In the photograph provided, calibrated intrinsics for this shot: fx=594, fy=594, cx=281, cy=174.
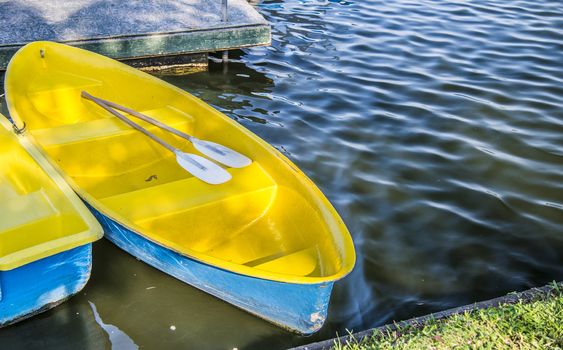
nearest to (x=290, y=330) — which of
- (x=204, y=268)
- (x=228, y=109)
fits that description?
(x=204, y=268)

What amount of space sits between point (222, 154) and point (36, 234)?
141 centimetres

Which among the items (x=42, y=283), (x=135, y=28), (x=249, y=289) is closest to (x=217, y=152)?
(x=249, y=289)

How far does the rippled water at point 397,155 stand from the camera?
394cm

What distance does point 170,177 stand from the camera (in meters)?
4.82

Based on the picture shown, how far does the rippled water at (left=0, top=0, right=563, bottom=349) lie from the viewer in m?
3.94

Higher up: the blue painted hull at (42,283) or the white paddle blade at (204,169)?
the white paddle blade at (204,169)

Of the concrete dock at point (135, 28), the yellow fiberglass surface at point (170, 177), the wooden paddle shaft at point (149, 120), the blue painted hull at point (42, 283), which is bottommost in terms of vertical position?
the blue painted hull at point (42, 283)

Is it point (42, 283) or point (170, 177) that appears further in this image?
point (170, 177)

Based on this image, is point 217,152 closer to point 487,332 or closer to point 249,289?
point 249,289

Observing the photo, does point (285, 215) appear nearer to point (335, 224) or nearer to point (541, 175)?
point (335, 224)

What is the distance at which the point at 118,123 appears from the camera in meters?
5.06

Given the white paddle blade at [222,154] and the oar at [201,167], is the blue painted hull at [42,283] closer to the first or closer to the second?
the oar at [201,167]

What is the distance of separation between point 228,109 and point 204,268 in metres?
3.43

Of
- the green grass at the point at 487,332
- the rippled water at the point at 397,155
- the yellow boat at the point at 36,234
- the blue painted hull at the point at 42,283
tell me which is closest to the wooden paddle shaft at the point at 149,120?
the yellow boat at the point at 36,234
